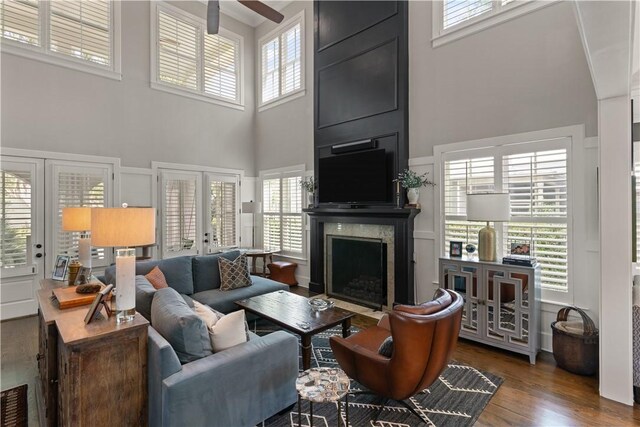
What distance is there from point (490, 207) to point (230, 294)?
3284 mm

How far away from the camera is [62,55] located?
507 cm

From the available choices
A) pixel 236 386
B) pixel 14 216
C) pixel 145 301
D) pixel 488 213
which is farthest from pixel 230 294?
pixel 14 216

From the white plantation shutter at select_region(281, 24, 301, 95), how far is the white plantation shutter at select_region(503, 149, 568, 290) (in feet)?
14.7

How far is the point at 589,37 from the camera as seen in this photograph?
1.78m

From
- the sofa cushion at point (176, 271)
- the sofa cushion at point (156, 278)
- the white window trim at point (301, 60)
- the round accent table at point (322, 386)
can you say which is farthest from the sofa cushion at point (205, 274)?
the white window trim at point (301, 60)

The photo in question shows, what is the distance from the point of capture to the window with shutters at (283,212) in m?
6.54

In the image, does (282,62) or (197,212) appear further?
(282,62)

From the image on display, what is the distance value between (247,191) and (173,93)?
8.22 ft

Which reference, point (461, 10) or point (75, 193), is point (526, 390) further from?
point (75, 193)

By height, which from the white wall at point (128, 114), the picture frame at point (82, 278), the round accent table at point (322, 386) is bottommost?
the round accent table at point (322, 386)

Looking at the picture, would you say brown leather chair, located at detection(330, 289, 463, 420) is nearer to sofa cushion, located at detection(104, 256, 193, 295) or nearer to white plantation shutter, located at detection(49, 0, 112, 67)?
sofa cushion, located at detection(104, 256, 193, 295)

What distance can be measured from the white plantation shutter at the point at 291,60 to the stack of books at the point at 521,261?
5.05 metres

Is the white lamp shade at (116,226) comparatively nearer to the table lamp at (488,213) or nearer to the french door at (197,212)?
the table lamp at (488,213)

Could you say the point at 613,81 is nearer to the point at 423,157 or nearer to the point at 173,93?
the point at 423,157
